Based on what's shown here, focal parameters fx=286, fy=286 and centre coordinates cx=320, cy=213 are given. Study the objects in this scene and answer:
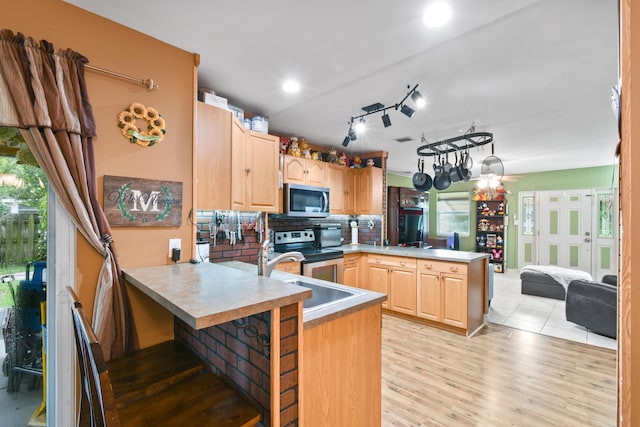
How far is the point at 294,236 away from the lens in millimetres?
3943

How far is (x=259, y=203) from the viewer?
2.93 m

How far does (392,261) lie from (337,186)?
1.44 m

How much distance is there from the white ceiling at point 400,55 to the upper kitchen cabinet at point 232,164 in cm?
38

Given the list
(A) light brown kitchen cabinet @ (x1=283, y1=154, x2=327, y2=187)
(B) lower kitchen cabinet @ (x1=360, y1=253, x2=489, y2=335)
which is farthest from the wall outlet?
(B) lower kitchen cabinet @ (x1=360, y1=253, x2=489, y2=335)

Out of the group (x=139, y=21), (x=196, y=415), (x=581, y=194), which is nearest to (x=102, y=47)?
(x=139, y=21)

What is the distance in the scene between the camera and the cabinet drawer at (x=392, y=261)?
3785 mm

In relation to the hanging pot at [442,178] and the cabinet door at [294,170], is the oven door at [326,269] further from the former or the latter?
the hanging pot at [442,178]

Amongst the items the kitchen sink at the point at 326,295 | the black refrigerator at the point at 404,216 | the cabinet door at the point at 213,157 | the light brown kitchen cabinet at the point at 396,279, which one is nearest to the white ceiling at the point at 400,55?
the cabinet door at the point at 213,157

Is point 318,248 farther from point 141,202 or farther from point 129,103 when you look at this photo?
point 129,103

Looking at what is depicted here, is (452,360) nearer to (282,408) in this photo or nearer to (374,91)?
(282,408)

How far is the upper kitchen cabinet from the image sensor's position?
2184mm

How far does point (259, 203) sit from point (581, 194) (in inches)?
283

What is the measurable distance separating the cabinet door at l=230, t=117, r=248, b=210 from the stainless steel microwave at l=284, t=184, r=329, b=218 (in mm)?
966

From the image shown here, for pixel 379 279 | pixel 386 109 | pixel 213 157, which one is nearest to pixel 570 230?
pixel 379 279
